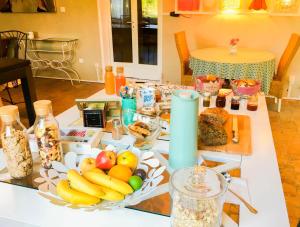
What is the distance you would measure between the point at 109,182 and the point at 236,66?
2.69 meters

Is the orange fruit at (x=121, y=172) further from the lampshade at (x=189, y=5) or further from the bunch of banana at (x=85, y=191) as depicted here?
the lampshade at (x=189, y=5)

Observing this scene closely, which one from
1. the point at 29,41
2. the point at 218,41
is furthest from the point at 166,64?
the point at 29,41

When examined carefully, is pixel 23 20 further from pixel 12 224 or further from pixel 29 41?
pixel 12 224

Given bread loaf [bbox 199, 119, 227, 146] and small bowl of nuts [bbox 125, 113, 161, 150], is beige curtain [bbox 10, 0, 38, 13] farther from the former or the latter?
bread loaf [bbox 199, 119, 227, 146]

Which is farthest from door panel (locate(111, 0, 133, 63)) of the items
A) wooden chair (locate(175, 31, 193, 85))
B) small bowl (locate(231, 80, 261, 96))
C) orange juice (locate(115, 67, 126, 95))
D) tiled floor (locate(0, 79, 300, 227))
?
small bowl (locate(231, 80, 261, 96))

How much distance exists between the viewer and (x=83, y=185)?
0.89m

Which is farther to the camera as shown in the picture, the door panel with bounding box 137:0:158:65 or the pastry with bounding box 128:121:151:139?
the door panel with bounding box 137:0:158:65

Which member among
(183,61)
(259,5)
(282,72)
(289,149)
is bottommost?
(289,149)

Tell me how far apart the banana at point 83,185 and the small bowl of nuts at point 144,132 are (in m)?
0.39

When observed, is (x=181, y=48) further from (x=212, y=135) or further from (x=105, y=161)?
(x=105, y=161)

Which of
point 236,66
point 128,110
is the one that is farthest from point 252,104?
point 236,66

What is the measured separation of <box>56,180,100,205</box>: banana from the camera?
0.88 m

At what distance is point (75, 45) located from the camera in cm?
500

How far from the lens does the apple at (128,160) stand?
1.02 m
